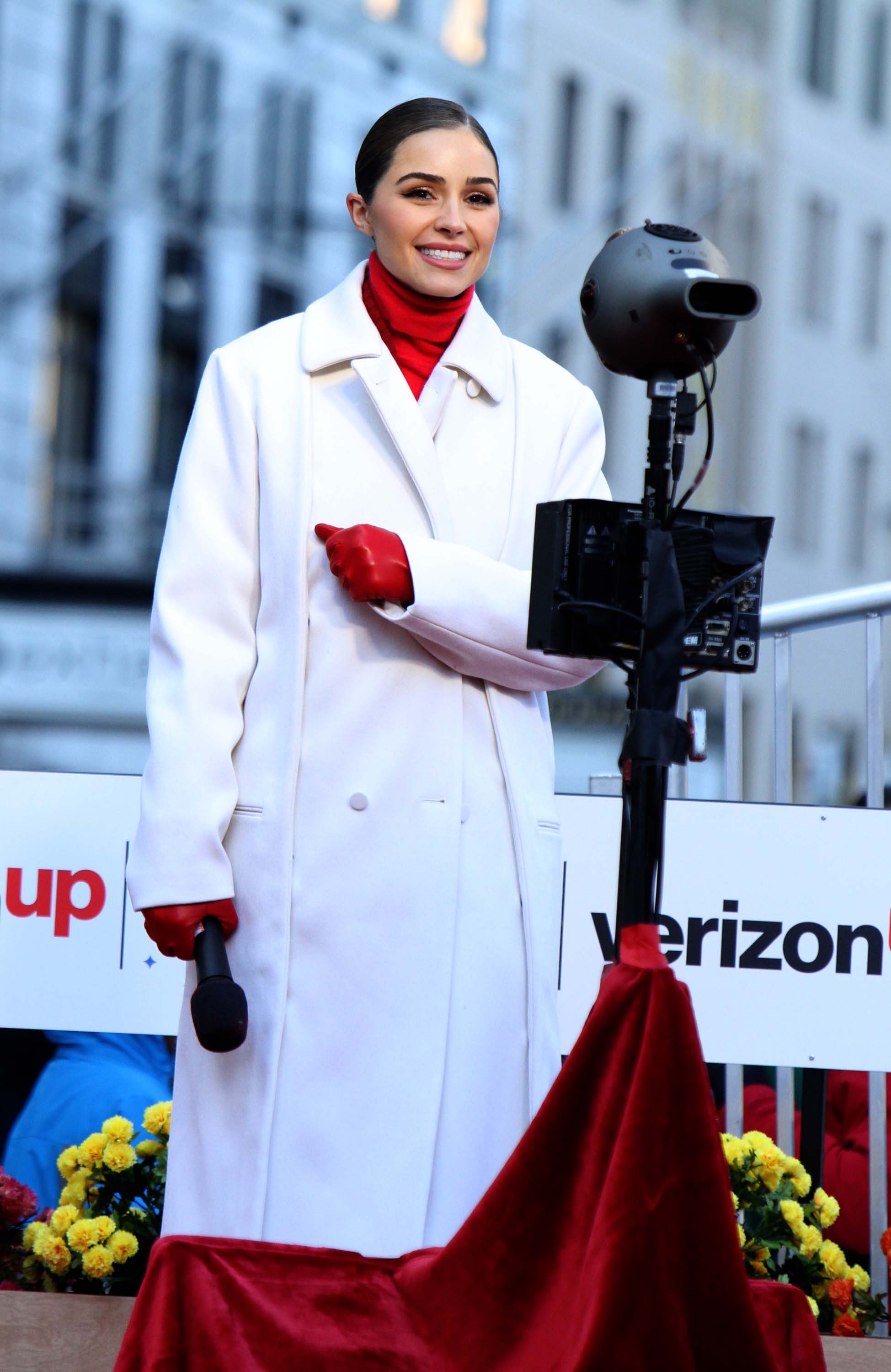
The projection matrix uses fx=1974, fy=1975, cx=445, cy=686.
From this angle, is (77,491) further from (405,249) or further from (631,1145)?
(631,1145)

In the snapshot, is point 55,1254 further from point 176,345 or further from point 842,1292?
point 176,345

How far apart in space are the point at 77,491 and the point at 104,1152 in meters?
12.8

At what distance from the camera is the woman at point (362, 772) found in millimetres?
2652

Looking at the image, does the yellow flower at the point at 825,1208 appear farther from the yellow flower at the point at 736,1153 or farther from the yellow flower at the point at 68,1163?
the yellow flower at the point at 68,1163

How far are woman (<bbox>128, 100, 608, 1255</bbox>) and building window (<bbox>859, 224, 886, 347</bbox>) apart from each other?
66.0 ft

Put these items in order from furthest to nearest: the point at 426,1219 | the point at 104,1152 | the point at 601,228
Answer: the point at 601,228
the point at 104,1152
the point at 426,1219

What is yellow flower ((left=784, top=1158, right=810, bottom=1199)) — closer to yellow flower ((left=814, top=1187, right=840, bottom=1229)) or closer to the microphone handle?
yellow flower ((left=814, top=1187, right=840, bottom=1229))

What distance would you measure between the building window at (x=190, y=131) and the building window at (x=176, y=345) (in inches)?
16.6

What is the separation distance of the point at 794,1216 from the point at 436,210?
1.84m

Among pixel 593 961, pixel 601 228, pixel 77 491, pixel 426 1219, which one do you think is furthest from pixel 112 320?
pixel 426 1219

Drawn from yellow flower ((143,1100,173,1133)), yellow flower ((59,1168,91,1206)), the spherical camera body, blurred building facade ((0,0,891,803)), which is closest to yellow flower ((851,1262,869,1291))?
yellow flower ((143,1100,173,1133))

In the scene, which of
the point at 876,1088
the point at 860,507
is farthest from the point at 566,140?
the point at 876,1088

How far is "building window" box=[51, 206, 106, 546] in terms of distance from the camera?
1551cm

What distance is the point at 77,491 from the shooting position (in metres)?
15.7
